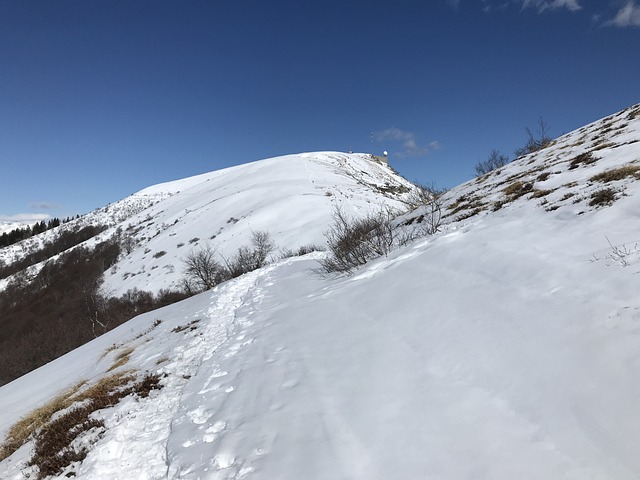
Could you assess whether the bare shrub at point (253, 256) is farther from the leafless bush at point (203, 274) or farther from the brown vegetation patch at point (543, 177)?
the brown vegetation patch at point (543, 177)

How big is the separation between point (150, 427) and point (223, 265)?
29.5 metres

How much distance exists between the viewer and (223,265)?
34.4 m

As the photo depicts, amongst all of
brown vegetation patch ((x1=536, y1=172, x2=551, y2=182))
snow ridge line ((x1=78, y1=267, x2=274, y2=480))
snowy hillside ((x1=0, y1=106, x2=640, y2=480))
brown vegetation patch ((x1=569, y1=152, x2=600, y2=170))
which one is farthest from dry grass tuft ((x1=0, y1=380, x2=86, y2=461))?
brown vegetation patch ((x1=569, y1=152, x2=600, y2=170))

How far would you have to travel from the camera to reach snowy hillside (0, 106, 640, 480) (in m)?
3.04

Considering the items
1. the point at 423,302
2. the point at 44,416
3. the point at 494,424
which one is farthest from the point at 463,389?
the point at 44,416

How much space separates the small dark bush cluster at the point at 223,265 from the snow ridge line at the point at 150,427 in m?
19.4

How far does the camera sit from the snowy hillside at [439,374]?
3.04 meters

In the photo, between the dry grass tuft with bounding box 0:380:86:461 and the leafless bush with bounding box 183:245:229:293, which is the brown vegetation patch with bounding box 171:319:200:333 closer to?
the dry grass tuft with bounding box 0:380:86:461

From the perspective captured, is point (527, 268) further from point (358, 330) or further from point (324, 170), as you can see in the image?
point (324, 170)

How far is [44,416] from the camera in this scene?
8.25 m

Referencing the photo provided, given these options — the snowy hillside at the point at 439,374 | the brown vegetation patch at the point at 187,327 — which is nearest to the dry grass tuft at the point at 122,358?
the brown vegetation patch at the point at 187,327

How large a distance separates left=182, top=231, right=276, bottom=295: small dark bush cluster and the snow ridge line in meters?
19.4

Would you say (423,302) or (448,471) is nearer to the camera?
(448,471)

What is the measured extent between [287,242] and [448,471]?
1262 inches
